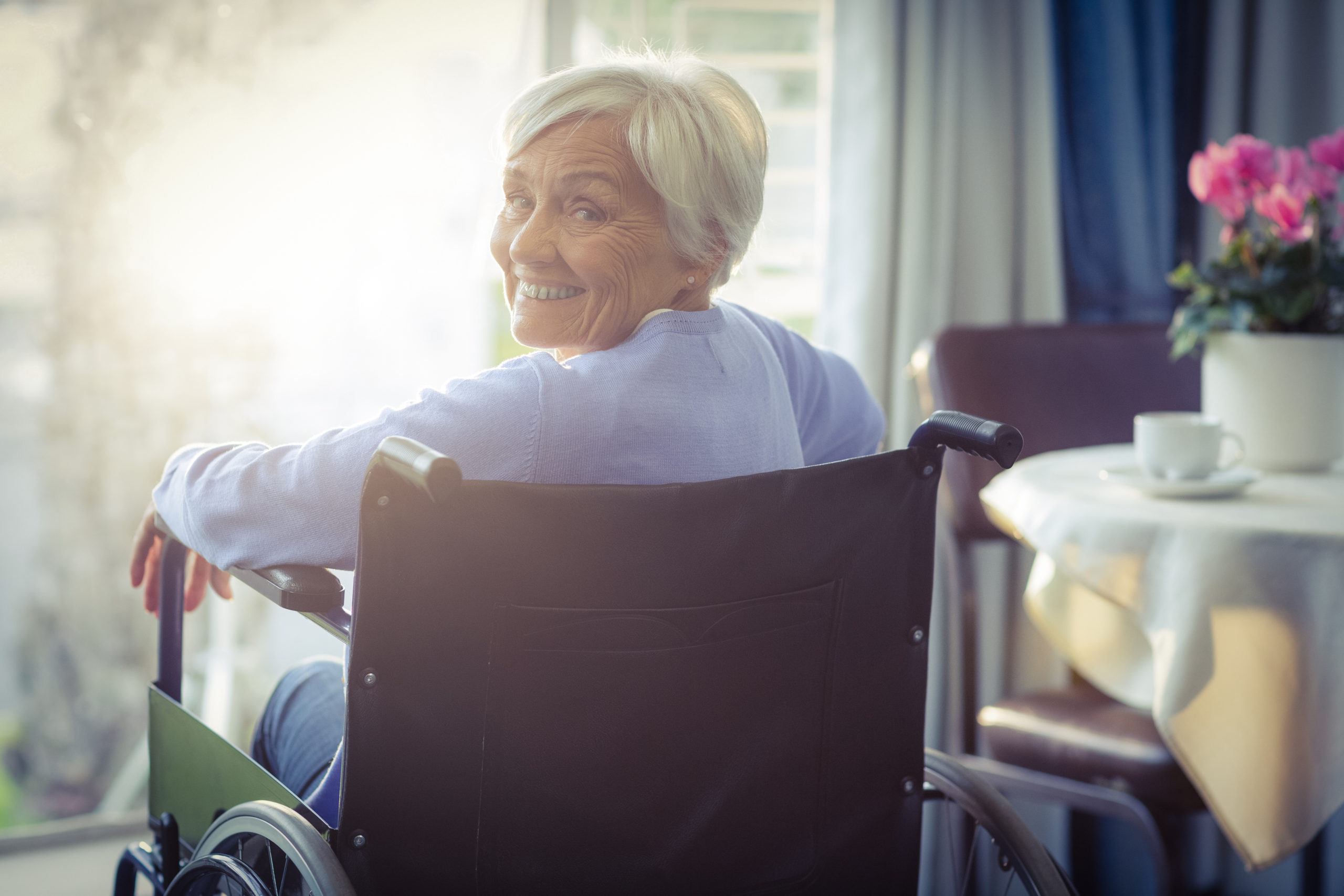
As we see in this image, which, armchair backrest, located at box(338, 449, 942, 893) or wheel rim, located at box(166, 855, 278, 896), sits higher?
armchair backrest, located at box(338, 449, 942, 893)

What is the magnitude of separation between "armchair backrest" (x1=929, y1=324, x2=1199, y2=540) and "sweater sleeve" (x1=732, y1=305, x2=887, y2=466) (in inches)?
27.5

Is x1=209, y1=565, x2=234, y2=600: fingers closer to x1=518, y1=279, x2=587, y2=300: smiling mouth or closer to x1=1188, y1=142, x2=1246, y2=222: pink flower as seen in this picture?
x1=518, y1=279, x2=587, y2=300: smiling mouth

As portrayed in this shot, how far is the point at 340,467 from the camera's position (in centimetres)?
81

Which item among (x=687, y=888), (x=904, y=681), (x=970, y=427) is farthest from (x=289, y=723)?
(x=970, y=427)

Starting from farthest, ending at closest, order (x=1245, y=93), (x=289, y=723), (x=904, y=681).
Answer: (x=1245, y=93), (x=289, y=723), (x=904, y=681)

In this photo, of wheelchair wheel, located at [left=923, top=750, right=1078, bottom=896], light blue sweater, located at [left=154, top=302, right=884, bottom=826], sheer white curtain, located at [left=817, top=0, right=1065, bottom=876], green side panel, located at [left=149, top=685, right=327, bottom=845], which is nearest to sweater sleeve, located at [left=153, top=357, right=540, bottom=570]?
light blue sweater, located at [left=154, top=302, right=884, bottom=826]

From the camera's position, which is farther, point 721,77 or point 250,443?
point 721,77

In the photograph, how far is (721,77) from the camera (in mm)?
1013

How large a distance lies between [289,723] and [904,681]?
0.69 metres

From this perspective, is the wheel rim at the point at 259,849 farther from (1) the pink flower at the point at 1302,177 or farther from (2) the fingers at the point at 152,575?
(1) the pink flower at the point at 1302,177

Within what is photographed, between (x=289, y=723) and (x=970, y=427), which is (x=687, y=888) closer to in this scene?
(x=970, y=427)

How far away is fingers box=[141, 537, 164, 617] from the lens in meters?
1.10

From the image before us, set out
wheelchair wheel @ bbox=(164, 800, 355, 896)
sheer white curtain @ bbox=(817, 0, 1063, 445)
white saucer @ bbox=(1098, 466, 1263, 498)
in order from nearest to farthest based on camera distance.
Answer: wheelchair wheel @ bbox=(164, 800, 355, 896) < white saucer @ bbox=(1098, 466, 1263, 498) < sheer white curtain @ bbox=(817, 0, 1063, 445)

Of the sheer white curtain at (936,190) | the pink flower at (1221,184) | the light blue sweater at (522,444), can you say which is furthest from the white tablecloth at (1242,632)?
the sheer white curtain at (936,190)
